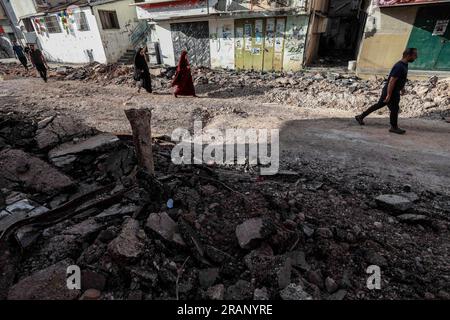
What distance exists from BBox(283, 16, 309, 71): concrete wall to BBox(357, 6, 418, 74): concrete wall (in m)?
2.64

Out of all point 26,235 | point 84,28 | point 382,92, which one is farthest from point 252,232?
point 84,28

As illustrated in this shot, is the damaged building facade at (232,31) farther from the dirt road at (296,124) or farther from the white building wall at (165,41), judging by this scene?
the dirt road at (296,124)

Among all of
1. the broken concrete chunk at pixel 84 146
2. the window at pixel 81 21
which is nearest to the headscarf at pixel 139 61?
the broken concrete chunk at pixel 84 146

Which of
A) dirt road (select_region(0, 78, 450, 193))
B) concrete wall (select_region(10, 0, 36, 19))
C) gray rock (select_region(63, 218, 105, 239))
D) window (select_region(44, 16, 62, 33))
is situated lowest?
dirt road (select_region(0, 78, 450, 193))

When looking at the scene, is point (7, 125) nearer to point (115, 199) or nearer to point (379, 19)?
point (115, 199)

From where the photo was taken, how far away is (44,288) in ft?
6.77

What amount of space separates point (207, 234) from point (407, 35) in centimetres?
1177

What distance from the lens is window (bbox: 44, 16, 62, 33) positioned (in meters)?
17.9

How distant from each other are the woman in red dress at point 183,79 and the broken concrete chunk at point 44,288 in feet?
25.1

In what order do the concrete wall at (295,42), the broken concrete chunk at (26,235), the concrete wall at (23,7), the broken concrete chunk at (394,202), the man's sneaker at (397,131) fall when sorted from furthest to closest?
the concrete wall at (23,7), the concrete wall at (295,42), the man's sneaker at (397,131), the broken concrete chunk at (394,202), the broken concrete chunk at (26,235)

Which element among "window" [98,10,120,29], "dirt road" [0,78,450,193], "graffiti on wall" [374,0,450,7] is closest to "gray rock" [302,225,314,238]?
"dirt road" [0,78,450,193]

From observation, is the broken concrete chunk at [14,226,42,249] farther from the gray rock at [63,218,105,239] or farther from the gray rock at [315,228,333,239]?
the gray rock at [315,228,333,239]

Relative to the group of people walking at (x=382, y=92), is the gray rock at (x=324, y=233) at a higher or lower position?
lower

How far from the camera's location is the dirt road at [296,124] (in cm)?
439
